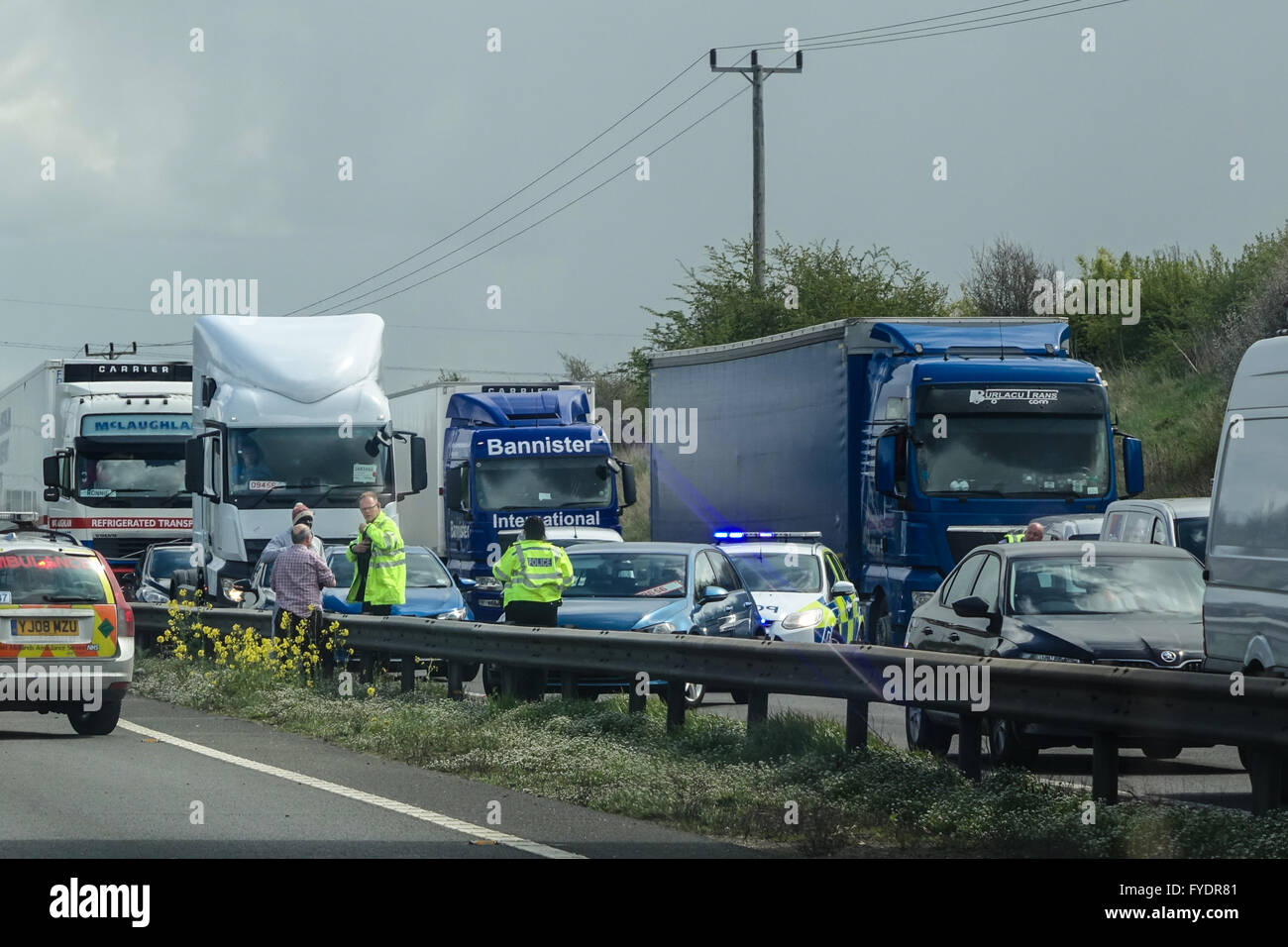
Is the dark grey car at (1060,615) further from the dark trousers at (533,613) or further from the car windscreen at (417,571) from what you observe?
the car windscreen at (417,571)

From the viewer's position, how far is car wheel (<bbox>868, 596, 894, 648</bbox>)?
22.8 meters

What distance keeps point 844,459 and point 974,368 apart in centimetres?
259

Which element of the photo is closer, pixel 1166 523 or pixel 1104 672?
pixel 1104 672

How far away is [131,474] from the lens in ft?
106

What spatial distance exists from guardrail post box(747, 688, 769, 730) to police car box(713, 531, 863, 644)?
706 centimetres

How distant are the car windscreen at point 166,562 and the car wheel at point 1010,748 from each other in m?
18.8

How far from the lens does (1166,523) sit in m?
17.4

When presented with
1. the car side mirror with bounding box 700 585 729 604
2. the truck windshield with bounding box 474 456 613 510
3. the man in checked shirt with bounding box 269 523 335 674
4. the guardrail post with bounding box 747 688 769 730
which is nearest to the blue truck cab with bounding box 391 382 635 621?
the truck windshield with bounding box 474 456 613 510

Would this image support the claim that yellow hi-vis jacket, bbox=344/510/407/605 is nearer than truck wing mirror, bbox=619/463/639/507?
Yes

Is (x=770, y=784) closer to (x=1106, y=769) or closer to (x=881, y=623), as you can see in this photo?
(x=1106, y=769)

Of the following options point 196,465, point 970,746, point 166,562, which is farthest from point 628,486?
point 970,746

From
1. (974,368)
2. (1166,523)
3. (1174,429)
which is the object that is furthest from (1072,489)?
(1174,429)

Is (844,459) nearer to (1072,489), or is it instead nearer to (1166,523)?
(1072,489)

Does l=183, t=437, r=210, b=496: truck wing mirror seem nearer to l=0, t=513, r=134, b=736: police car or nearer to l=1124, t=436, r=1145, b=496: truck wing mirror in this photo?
l=0, t=513, r=134, b=736: police car
